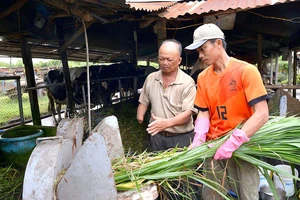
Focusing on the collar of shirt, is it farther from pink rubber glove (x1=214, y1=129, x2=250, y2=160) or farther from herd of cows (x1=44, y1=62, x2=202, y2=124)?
herd of cows (x1=44, y1=62, x2=202, y2=124)

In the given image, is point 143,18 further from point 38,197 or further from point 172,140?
point 38,197

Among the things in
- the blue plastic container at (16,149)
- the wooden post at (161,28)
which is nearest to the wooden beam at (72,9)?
the wooden post at (161,28)

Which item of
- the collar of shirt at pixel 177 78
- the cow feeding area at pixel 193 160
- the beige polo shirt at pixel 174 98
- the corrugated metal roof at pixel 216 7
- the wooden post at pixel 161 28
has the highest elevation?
the corrugated metal roof at pixel 216 7

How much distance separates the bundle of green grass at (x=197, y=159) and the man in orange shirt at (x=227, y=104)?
106mm

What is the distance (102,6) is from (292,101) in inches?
108

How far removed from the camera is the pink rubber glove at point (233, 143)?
1.38m

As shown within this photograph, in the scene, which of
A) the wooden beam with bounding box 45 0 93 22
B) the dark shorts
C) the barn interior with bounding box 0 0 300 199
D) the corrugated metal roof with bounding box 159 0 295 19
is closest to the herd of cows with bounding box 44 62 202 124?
the barn interior with bounding box 0 0 300 199

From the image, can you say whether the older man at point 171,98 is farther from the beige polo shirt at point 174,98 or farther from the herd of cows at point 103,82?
the herd of cows at point 103,82

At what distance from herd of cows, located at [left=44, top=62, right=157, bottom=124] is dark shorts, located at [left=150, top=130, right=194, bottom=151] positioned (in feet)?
11.6

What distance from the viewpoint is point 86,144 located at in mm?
1060

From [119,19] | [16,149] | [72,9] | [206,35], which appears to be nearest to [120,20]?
[119,19]

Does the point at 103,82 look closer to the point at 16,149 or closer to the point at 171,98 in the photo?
the point at 16,149

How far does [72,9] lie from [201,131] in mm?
1946

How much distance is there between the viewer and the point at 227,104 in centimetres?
161
